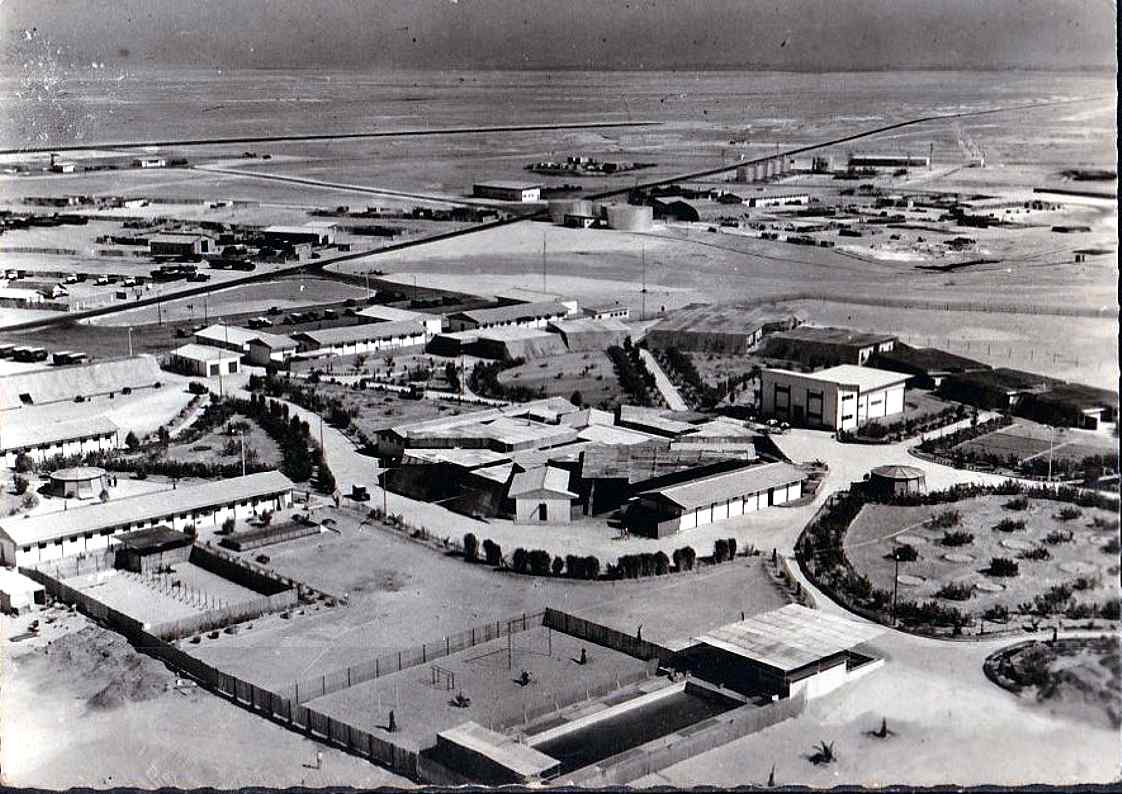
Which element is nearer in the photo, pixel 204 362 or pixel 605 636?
pixel 605 636

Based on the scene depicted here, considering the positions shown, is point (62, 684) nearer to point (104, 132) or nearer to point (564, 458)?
point (564, 458)

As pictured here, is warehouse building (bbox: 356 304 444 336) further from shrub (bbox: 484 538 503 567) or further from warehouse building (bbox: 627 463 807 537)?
shrub (bbox: 484 538 503 567)

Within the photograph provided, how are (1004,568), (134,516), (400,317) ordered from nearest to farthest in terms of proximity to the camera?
(1004,568) → (134,516) → (400,317)

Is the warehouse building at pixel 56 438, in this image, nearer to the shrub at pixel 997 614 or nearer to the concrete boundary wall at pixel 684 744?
the concrete boundary wall at pixel 684 744

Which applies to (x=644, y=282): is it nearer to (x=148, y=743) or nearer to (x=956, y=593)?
(x=956, y=593)

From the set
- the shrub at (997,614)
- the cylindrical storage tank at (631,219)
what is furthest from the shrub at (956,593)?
the cylindrical storage tank at (631,219)

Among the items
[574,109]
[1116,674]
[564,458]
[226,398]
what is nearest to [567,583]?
[564,458]

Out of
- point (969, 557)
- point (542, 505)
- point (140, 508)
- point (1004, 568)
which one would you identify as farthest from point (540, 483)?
point (1004, 568)
